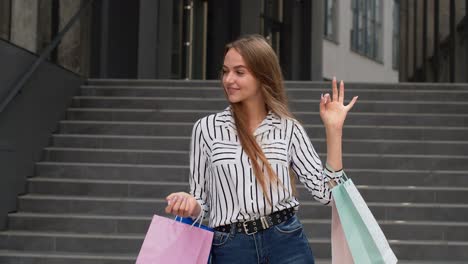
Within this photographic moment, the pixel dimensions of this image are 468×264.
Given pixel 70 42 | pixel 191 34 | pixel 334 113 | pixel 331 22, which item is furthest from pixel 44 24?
pixel 331 22

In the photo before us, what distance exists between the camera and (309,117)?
9.14m

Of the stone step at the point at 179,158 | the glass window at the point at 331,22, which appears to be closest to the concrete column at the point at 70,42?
the stone step at the point at 179,158

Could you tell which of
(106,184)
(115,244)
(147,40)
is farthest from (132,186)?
(147,40)

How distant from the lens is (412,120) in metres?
9.13

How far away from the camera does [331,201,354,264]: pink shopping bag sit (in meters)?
2.27

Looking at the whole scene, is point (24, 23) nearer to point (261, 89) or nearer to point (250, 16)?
point (261, 89)

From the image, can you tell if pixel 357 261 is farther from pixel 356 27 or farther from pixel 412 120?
pixel 356 27

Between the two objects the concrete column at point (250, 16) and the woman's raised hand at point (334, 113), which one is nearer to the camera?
the woman's raised hand at point (334, 113)

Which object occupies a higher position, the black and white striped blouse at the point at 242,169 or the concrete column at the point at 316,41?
the concrete column at the point at 316,41

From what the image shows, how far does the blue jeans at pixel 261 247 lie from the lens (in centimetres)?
224

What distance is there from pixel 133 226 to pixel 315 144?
243cm

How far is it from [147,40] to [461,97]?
6.52 m

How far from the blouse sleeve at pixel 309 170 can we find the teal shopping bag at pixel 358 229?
51 mm

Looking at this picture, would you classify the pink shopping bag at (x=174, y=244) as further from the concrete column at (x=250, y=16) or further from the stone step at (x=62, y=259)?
the concrete column at (x=250, y=16)
